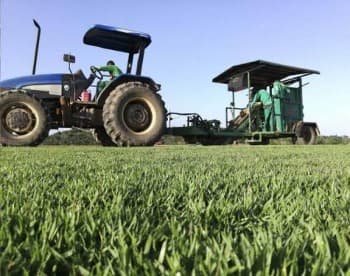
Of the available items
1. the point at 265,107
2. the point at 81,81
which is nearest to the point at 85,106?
the point at 81,81

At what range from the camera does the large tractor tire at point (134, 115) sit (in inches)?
287

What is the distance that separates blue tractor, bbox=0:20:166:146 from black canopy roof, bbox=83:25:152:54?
2cm

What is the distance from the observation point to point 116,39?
331 inches

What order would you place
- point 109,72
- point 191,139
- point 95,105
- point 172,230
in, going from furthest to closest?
point 191,139 → point 109,72 → point 95,105 → point 172,230

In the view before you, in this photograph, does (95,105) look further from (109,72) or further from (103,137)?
(103,137)

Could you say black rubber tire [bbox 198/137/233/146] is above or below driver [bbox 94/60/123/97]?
below

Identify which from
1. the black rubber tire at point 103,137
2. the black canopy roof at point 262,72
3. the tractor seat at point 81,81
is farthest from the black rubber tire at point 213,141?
the tractor seat at point 81,81

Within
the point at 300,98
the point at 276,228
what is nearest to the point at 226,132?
the point at 300,98

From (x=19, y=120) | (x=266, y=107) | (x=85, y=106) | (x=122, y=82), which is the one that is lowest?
(x=19, y=120)

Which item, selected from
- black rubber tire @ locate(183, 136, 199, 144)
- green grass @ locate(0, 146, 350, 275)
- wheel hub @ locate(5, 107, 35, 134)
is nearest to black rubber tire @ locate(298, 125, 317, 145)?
black rubber tire @ locate(183, 136, 199, 144)

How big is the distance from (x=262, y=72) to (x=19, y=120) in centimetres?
762

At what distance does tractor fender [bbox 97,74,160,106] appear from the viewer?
24.9 ft

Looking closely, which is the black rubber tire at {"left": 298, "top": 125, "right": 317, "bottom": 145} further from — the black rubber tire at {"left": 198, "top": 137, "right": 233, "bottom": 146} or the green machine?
the black rubber tire at {"left": 198, "top": 137, "right": 233, "bottom": 146}

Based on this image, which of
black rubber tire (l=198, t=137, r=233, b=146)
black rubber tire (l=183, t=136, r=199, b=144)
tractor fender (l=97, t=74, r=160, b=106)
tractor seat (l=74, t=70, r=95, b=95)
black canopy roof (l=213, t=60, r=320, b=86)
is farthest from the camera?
black canopy roof (l=213, t=60, r=320, b=86)
